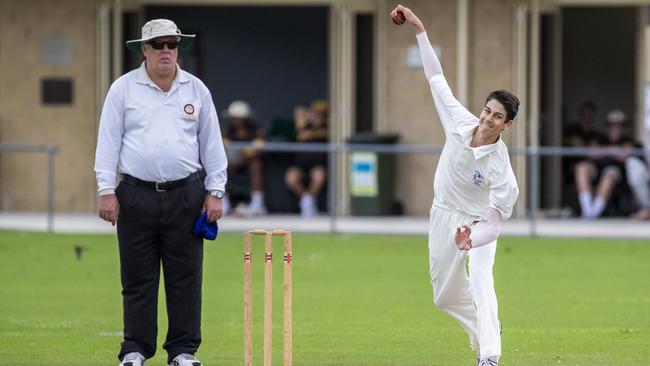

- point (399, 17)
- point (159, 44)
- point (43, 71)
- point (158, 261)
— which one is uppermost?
point (43, 71)

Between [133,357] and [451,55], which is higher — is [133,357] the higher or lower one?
the lower one

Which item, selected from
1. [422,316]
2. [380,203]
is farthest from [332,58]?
[422,316]

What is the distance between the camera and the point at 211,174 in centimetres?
973

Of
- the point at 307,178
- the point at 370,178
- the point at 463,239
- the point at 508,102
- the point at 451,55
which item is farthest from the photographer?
the point at 451,55

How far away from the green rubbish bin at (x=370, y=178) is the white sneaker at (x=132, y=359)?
12654 millimetres

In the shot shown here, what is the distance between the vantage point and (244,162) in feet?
73.3

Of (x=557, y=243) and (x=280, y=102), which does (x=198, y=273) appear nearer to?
(x=557, y=243)

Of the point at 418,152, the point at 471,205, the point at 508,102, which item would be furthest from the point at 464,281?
the point at 418,152

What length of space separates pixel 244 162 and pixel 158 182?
12.8m

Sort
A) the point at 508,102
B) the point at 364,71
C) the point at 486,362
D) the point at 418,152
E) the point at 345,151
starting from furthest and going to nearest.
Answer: the point at 364,71 < the point at 345,151 < the point at 418,152 < the point at 486,362 < the point at 508,102

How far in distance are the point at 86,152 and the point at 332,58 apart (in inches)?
148

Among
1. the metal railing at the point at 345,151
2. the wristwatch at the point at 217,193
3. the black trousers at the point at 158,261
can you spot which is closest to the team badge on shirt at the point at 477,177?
the wristwatch at the point at 217,193

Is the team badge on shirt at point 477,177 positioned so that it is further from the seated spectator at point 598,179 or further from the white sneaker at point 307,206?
the white sneaker at point 307,206

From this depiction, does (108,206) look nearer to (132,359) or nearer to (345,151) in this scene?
(132,359)
